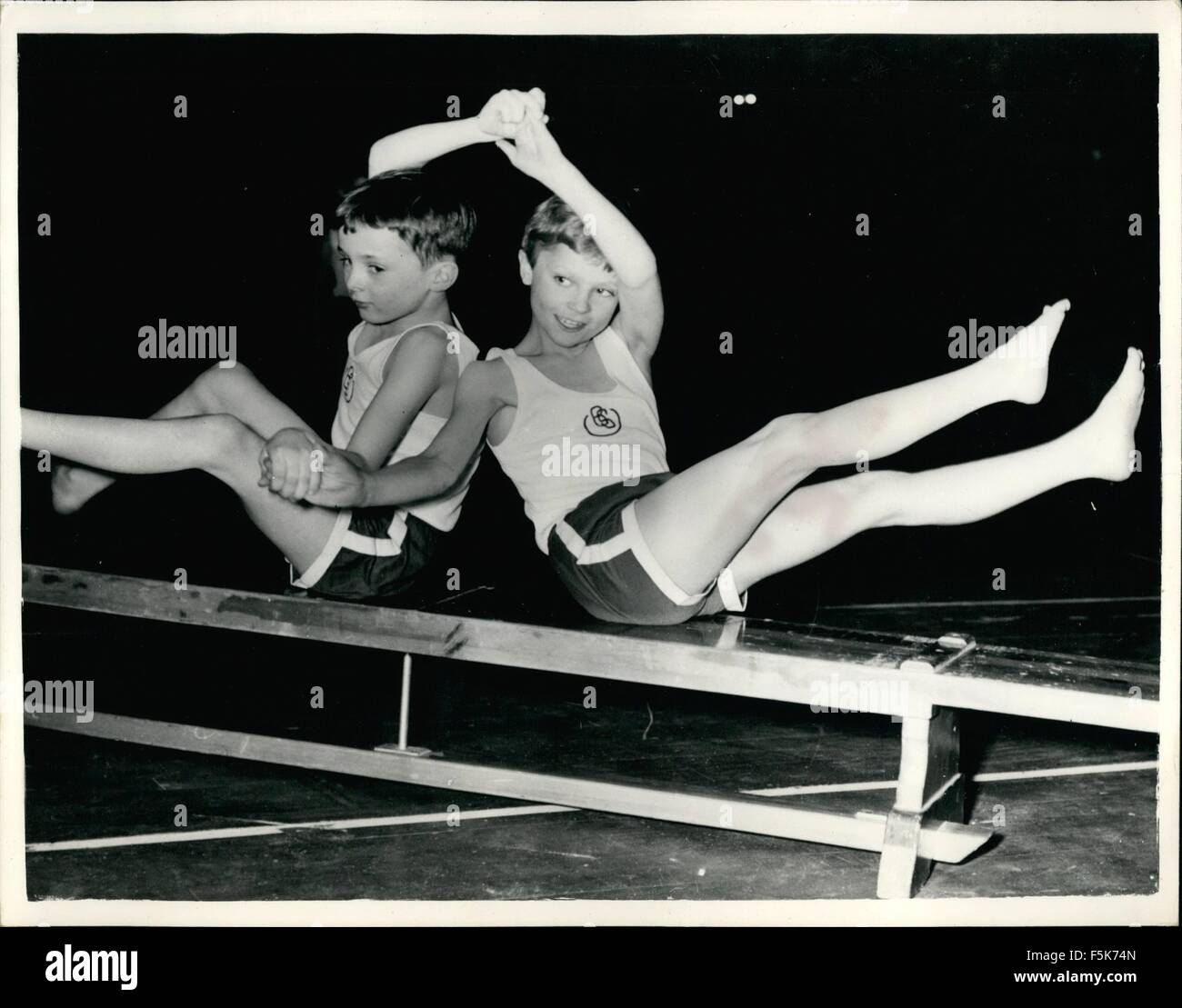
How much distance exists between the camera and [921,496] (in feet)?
7.99

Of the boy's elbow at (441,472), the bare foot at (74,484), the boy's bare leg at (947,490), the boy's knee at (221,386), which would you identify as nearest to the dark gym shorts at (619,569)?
the boy's bare leg at (947,490)

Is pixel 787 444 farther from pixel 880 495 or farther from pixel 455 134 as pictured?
pixel 455 134

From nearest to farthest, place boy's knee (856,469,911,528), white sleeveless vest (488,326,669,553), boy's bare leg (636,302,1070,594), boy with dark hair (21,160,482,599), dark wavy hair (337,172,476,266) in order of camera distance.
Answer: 1. boy's bare leg (636,302,1070,594)
2. boy's knee (856,469,911,528)
3. boy with dark hair (21,160,482,599)
4. white sleeveless vest (488,326,669,553)
5. dark wavy hair (337,172,476,266)

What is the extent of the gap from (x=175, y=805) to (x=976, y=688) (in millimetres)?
1593

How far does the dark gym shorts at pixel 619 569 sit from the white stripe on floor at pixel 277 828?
1.36ft

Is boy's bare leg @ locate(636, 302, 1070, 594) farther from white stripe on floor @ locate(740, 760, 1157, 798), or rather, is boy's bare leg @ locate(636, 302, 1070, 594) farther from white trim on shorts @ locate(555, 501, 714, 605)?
white stripe on floor @ locate(740, 760, 1157, 798)

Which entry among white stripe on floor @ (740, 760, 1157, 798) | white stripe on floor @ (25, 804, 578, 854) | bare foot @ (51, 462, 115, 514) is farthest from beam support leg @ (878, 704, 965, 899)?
bare foot @ (51, 462, 115, 514)

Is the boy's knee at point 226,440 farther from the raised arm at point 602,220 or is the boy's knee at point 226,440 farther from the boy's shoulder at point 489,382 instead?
the raised arm at point 602,220

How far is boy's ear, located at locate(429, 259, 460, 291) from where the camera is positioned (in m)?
→ 2.96

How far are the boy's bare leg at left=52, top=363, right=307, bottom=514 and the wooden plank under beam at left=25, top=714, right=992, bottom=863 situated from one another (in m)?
0.51

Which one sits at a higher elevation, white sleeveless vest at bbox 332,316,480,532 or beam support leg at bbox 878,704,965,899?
white sleeveless vest at bbox 332,316,480,532

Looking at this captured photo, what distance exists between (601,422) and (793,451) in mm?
537

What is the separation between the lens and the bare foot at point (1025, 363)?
2.29 meters

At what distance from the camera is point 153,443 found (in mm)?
2557
